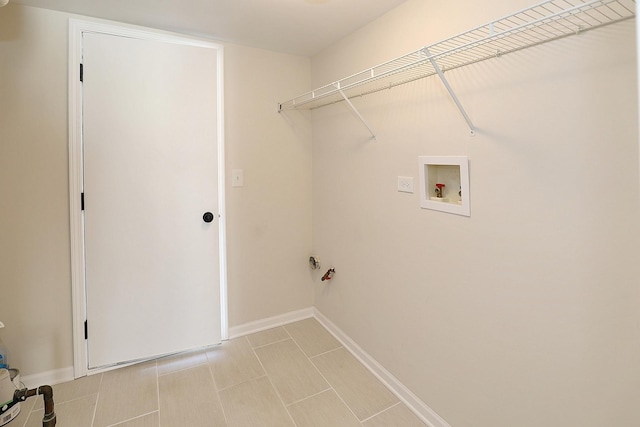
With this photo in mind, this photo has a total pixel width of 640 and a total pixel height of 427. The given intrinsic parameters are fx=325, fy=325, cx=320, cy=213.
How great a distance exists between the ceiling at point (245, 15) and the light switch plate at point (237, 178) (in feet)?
3.05

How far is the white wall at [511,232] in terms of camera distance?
991 mm

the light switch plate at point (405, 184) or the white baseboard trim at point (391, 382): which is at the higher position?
the light switch plate at point (405, 184)

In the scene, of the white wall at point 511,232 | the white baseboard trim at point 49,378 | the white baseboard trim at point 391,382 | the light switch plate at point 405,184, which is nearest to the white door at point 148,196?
the white baseboard trim at point 49,378

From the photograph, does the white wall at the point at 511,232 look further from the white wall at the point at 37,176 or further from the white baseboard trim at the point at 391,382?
the white wall at the point at 37,176

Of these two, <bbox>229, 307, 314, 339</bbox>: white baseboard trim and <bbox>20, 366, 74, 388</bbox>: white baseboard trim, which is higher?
<bbox>229, 307, 314, 339</bbox>: white baseboard trim

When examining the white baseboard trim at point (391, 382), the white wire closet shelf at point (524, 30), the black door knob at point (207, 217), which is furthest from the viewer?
the black door knob at point (207, 217)

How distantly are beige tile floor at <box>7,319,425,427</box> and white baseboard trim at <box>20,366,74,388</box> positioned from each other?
0.05 m

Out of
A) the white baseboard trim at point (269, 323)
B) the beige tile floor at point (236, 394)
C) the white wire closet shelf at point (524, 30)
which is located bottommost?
the beige tile floor at point (236, 394)

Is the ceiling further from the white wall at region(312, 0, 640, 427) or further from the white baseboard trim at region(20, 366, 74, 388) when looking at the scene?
the white baseboard trim at region(20, 366, 74, 388)

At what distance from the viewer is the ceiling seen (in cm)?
177

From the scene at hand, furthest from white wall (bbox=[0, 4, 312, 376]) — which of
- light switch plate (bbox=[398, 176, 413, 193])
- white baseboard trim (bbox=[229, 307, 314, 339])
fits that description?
light switch plate (bbox=[398, 176, 413, 193])

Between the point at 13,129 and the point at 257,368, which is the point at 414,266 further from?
the point at 13,129

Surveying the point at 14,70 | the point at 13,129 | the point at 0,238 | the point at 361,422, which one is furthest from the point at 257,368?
the point at 14,70

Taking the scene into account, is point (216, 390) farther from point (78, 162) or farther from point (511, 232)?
point (511, 232)
